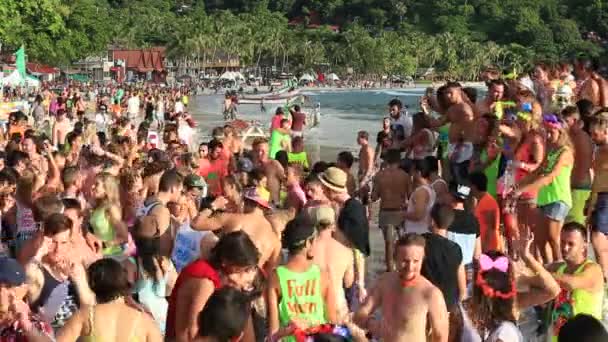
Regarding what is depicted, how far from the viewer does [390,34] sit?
463 ft

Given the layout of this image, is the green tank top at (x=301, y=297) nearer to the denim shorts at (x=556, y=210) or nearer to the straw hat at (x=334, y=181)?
the straw hat at (x=334, y=181)

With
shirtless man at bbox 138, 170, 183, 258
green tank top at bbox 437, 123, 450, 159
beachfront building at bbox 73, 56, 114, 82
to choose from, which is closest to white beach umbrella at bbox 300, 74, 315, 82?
beachfront building at bbox 73, 56, 114, 82

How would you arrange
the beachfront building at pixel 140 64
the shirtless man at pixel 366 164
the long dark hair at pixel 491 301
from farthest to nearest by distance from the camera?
the beachfront building at pixel 140 64, the shirtless man at pixel 366 164, the long dark hair at pixel 491 301

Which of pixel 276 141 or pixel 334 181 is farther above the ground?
pixel 334 181

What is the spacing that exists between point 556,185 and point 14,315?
5274 millimetres

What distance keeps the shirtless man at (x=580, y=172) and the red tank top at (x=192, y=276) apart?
5040mm

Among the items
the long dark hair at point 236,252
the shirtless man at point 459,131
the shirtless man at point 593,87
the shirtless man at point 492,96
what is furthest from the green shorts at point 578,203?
the long dark hair at point 236,252

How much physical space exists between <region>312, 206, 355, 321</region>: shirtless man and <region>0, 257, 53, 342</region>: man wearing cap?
5.78ft

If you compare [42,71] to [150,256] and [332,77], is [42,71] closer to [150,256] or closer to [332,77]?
[332,77]

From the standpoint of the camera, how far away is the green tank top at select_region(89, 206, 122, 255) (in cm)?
647

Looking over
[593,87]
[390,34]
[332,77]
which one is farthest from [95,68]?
[593,87]

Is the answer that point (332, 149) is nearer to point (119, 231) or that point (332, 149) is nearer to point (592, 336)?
point (119, 231)

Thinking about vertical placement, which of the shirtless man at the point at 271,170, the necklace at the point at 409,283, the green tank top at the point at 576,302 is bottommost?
the shirtless man at the point at 271,170

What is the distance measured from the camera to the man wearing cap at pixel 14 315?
13.7 ft
